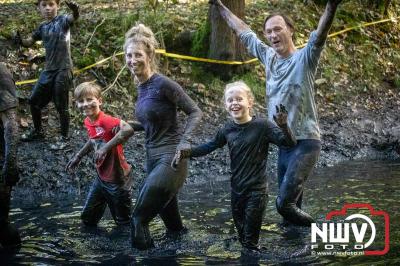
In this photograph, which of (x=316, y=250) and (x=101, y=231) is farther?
(x=101, y=231)

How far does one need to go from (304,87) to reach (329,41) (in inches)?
366

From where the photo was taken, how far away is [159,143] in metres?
6.06

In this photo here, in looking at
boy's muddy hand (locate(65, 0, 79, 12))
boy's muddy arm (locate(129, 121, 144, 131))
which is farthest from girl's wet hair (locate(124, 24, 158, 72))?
boy's muddy hand (locate(65, 0, 79, 12))

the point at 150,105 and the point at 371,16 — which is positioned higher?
the point at 371,16

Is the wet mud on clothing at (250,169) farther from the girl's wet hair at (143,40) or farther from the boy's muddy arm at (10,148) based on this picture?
the boy's muddy arm at (10,148)

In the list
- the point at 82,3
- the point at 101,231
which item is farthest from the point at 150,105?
the point at 82,3

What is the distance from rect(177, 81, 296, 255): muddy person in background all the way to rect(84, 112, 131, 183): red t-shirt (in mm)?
1390

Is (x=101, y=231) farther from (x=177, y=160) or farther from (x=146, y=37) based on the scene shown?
(x=146, y=37)

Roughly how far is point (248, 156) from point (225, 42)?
23.3ft

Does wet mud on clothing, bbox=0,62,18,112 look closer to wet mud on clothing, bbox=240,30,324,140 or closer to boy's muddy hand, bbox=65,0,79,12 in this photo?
wet mud on clothing, bbox=240,30,324,140

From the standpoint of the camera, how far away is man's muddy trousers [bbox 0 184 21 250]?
6.11m

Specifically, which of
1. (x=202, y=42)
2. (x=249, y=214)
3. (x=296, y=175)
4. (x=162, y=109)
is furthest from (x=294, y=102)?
(x=202, y=42)

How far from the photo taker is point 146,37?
605 cm

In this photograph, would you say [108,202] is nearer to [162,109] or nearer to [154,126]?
[154,126]
